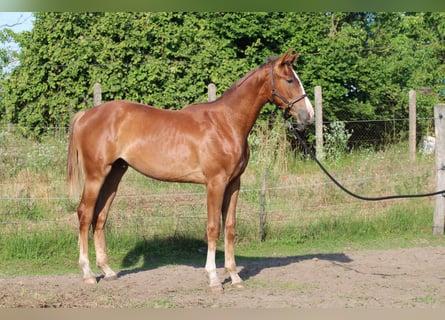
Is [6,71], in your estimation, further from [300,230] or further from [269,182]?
[300,230]

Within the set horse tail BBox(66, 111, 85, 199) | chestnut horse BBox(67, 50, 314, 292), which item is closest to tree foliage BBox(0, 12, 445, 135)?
horse tail BBox(66, 111, 85, 199)

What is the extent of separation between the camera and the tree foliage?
1126 cm

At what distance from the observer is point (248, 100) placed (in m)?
5.82

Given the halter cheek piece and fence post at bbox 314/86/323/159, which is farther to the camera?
fence post at bbox 314/86/323/159

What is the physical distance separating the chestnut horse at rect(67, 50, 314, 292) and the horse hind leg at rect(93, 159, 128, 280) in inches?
0.6

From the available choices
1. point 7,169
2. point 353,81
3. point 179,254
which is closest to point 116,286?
point 179,254

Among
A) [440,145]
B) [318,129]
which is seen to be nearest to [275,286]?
[440,145]

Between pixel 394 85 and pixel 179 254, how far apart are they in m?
9.11

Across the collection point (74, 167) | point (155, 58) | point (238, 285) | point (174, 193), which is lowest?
point (238, 285)

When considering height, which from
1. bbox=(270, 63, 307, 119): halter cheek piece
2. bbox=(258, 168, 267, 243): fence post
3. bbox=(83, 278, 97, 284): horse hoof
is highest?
bbox=(270, 63, 307, 119): halter cheek piece

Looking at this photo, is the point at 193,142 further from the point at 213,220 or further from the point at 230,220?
the point at 230,220

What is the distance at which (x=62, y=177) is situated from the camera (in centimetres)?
855

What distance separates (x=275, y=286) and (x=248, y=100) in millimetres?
1911

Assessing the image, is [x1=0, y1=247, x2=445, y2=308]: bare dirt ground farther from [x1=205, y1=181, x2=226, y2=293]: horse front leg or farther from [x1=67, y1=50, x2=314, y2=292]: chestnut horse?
[x1=67, y1=50, x2=314, y2=292]: chestnut horse
